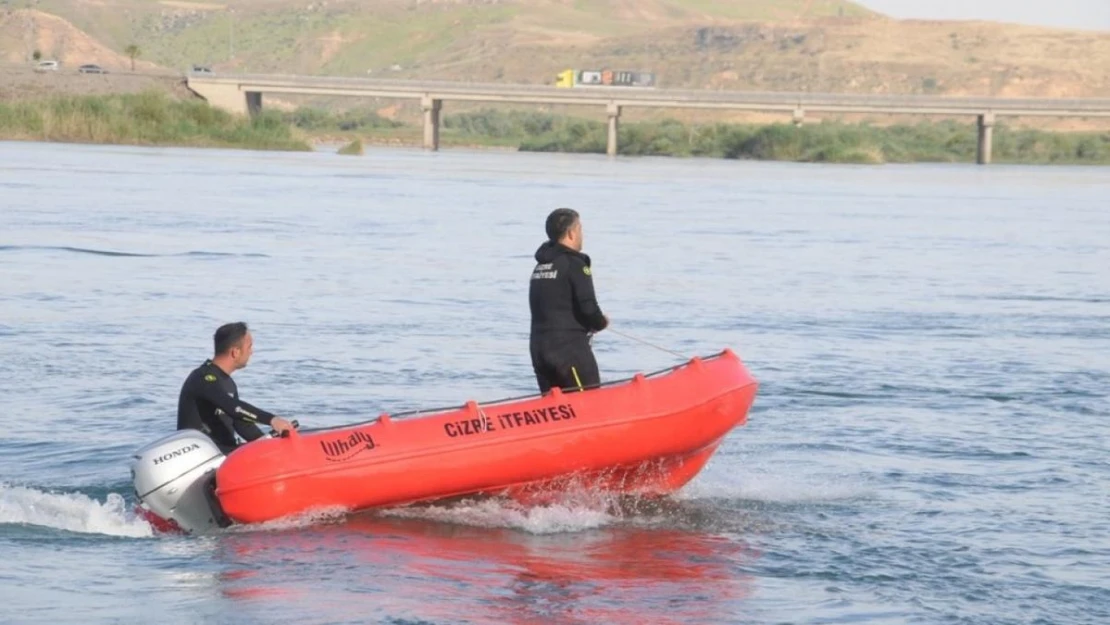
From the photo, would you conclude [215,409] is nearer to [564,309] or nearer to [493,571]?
[493,571]

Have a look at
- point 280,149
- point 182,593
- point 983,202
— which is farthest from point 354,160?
point 182,593

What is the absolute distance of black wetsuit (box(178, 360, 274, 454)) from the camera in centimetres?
1028

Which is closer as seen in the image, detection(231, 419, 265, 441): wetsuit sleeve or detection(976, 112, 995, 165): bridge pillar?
detection(231, 419, 265, 441): wetsuit sleeve

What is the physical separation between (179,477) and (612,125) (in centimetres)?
10036

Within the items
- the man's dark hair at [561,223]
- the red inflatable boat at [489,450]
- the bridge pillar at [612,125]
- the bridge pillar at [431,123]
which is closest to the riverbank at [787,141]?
the bridge pillar at [612,125]

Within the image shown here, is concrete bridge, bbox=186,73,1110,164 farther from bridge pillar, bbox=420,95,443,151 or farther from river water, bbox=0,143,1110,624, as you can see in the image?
river water, bbox=0,143,1110,624

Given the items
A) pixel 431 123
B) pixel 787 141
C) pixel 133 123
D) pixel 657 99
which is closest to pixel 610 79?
pixel 431 123

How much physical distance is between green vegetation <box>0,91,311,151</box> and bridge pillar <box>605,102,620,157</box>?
2566 cm

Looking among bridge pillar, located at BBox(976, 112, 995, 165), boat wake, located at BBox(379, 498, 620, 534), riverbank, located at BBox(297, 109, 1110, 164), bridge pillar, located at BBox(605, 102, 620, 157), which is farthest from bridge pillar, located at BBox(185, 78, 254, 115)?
boat wake, located at BBox(379, 498, 620, 534)

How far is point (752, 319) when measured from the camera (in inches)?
881

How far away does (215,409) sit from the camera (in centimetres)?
1038

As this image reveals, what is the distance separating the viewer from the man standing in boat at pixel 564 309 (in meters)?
10.6

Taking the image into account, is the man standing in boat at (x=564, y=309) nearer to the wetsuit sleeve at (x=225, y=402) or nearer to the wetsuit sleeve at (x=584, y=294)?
the wetsuit sleeve at (x=584, y=294)

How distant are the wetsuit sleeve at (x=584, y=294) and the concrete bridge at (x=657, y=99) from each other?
92591 mm
